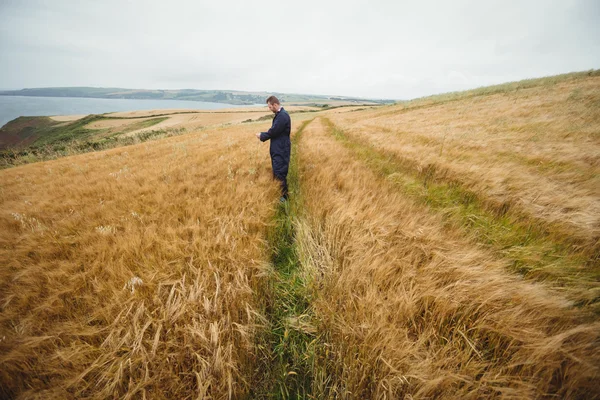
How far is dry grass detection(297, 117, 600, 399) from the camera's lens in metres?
1.33

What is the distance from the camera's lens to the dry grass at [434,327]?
1.33m

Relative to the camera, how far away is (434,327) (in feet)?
5.58

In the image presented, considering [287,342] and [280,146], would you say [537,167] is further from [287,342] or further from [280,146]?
[287,342]

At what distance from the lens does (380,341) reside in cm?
147

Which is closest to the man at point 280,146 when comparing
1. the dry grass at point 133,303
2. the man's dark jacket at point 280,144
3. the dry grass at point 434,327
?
the man's dark jacket at point 280,144

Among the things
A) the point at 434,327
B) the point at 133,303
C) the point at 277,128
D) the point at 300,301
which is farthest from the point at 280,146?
the point at 434,327

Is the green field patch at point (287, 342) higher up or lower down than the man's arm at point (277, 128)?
lower down

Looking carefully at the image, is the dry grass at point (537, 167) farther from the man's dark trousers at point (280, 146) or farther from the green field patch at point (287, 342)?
the man's dark trousers at point (280, 146)

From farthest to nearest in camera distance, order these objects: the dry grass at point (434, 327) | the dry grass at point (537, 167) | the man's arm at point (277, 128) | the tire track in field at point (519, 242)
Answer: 1. the man's arm at point (277, 128)
2. the dry grass at point (537, 167)
3. the tire track in field at point (519, 242)
4. the dry grass at point (434, 327)

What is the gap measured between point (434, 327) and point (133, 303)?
97.8 inches

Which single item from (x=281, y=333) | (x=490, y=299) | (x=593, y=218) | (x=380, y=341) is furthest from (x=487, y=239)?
(x=281, y=333)

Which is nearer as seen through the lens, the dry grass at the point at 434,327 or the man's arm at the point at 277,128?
the dry grass at the point at 434,327

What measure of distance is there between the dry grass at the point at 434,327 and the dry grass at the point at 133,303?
0.73 m

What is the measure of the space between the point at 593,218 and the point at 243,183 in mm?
5911
